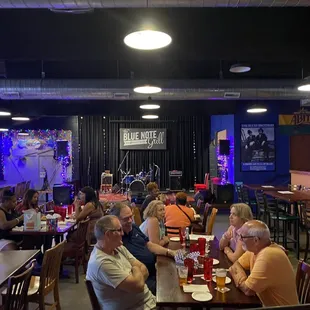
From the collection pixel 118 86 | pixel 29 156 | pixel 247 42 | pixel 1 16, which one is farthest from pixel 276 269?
pixel 29 156

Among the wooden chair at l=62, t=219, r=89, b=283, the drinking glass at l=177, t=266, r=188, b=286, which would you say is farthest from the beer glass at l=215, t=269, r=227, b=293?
the wooden chair at l=62, t=219, r=89, b=283

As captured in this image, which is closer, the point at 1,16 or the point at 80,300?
the point at 80,300

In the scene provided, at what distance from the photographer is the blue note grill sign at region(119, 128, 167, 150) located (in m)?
14.2

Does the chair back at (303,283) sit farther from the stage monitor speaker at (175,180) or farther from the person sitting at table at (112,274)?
the stage monitor speaker at (175,180)

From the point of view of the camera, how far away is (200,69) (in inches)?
335

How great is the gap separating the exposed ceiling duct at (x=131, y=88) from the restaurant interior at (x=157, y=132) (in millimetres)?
26

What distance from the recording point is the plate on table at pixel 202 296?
221 centimetres

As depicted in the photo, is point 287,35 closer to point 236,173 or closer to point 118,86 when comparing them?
point 118,86

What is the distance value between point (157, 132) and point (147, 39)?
11.1 metres

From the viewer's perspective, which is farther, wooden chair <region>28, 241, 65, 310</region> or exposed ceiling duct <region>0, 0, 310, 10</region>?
wooden chair <region>28, 241, 65, 310</region>

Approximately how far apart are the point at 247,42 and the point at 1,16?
3.26m

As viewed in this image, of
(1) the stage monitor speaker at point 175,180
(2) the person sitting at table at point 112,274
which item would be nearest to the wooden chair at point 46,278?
(2) the person sitting at table at point 112,274

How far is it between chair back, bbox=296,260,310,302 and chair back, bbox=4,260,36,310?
1927 mm

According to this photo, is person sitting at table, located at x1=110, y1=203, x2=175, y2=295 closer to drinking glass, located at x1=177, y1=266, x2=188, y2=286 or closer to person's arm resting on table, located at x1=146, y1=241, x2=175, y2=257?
person's arm resting on table, located at x1=146, y1=241, x2=175, y2=257
